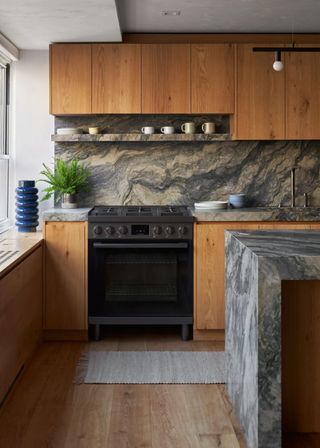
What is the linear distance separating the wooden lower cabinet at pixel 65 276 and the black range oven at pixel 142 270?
0.07 meters

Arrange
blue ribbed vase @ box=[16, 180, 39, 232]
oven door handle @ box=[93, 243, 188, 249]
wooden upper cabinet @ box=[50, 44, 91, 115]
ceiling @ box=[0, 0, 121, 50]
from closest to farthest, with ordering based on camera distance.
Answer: ceiling @ box=[0, 0, 121, 50], oven door handle @ box=[93, 243, 188, 249], wooden upper cabinet @ box=[50, 44, 91, 115], blue ribbed vase @ box=[16, 180, 39, 232]

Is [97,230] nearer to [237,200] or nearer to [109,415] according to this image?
[237,200]

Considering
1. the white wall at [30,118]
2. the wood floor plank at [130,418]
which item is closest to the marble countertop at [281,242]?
the wood floor plank at [130,418]

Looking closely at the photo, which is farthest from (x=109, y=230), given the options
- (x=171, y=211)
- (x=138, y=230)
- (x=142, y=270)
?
(x=171, y=211)

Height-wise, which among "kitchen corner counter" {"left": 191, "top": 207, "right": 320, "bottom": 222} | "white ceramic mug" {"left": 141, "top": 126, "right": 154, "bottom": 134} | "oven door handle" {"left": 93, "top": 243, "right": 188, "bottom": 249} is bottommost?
"oven door handle" {"left": 93, "top": 243, "right": 188, "bottom": 249}

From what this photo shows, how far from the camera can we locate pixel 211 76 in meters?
4.79

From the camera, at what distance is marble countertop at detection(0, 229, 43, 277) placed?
3386 millimetres

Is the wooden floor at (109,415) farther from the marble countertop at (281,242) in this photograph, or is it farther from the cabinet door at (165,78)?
the cabinet door at (165,78)

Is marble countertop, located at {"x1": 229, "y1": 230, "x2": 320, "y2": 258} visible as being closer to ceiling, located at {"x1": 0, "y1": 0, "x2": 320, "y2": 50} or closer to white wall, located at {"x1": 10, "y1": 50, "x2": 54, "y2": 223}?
ceiling, located at {"x1": 0, "y1": 0, "x2": 320, "y2": 50}

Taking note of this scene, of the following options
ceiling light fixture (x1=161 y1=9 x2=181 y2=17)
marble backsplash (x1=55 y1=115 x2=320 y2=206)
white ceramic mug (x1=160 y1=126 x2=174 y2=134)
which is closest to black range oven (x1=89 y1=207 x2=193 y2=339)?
marble backsplash (x1=55 y1=115 x2=320 y2=206)

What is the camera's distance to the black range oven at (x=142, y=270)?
4414 mm

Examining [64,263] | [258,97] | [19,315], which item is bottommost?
[19,315]

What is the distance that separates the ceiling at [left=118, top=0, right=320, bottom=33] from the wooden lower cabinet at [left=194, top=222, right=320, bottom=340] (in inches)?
62.6

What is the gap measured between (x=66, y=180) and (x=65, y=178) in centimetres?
2
